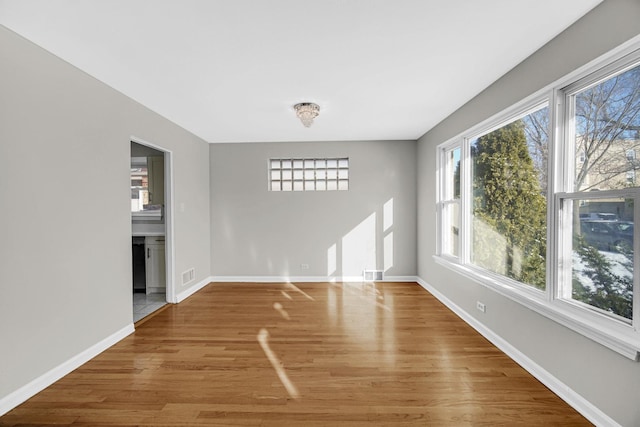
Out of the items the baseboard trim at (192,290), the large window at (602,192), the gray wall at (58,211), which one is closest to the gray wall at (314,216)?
the baseboard trim at (192,290)

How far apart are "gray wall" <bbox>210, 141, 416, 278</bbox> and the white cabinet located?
99 cm

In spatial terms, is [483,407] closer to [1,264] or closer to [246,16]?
[246,16]

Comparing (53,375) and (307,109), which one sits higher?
(307,109)

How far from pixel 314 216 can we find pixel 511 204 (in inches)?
118

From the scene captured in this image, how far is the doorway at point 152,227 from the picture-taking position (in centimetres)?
384

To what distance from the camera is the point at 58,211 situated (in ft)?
7.16

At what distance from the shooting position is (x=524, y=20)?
179 cm

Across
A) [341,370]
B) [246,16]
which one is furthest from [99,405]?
[246,16]

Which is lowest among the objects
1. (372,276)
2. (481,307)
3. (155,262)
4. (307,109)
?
(372,276)

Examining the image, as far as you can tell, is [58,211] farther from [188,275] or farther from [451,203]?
[451,203]

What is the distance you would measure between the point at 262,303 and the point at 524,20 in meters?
3.81

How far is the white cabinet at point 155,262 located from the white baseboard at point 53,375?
1397 millimetres

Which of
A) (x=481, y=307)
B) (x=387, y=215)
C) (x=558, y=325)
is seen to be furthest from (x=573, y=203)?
(x=387, y=215)

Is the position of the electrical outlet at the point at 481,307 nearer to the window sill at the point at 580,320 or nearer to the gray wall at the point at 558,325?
the gray wall at the point at 558,325
